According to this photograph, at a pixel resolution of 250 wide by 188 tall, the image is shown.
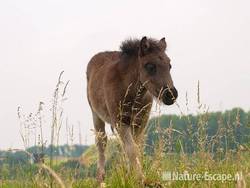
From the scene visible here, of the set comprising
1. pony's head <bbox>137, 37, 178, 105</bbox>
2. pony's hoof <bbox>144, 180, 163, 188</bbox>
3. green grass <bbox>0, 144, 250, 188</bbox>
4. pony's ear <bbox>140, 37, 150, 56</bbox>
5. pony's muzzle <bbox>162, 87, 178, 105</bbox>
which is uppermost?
pony's ear <bbox>140, 37, 150, 56</bbox>

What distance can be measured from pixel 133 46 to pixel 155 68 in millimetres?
1027

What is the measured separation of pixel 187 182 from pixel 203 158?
18.2 inches

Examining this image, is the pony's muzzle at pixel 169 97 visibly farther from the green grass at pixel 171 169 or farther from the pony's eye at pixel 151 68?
the green grass at pixel 171 169

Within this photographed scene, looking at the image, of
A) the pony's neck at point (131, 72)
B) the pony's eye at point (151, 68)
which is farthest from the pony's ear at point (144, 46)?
the pony's eye at point (151, 68)

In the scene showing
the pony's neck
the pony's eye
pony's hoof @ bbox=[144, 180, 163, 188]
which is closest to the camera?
pony's hoof @ bbox=[144, 180, 163, 188]

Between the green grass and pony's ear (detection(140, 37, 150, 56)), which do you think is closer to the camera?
the green grass

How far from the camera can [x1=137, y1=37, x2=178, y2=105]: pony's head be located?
8.15 metres

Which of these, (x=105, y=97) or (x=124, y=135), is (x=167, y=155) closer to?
(x=124, y=135)

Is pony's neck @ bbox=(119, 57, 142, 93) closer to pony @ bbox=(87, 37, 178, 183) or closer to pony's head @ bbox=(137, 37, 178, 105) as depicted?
pony @ bbox=(87, 37, 178, 183)

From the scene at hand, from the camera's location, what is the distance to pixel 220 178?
483 centimetres

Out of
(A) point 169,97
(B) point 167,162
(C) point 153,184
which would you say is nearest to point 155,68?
(A) point 169,97

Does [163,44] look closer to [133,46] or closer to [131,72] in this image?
[133,46]

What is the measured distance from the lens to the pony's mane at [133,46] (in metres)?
9.11

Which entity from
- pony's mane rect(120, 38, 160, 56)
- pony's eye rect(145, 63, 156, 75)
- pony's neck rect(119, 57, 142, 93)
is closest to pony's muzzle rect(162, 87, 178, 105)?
pony's eye rect(145, 63, 156, 75)
